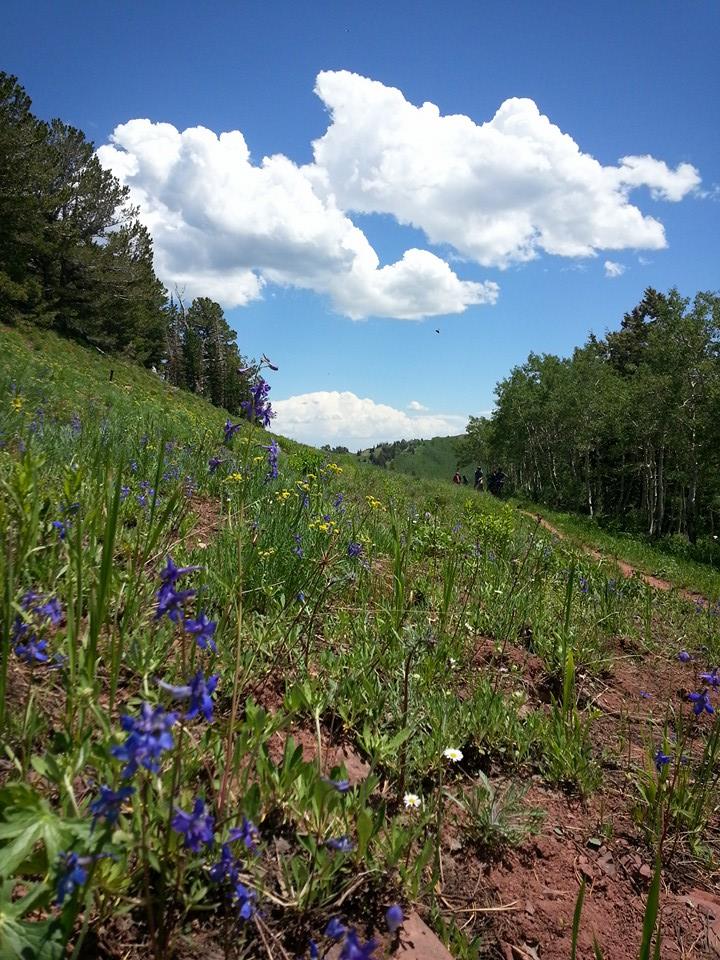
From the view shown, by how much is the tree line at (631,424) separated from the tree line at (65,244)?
19.4 metres

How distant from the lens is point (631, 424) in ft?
98.4

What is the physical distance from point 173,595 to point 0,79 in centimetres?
2946

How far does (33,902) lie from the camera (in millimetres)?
1180

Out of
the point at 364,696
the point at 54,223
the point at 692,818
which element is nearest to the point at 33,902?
the point at 364,696

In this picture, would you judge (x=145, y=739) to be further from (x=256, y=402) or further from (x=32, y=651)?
(x=256, y=402)

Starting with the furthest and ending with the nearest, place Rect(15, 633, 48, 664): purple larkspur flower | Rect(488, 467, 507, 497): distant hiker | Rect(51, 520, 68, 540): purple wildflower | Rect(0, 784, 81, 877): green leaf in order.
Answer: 1. Rect(488, 467, 507, 497): distant hiker
2. Rect(51, 520, 68, 540): purple wildflower
3. Rect(15, 633, 48, 664): purple larkspur flower
4. Rect(0, 784, 81, 877): green leaf

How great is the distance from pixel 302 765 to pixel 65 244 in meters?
32.0

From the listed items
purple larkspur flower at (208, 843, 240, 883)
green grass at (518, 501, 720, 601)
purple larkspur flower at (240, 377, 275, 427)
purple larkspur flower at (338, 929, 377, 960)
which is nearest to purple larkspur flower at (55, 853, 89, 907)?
purple larkspur flower at (208, 843, 240, 883)

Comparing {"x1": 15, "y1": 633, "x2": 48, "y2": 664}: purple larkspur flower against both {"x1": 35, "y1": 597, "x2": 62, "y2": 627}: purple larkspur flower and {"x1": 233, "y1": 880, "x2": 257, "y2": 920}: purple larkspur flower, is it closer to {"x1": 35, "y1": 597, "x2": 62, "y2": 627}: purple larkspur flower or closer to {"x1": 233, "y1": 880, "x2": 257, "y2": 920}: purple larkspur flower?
{"x1": 35, "y1": 597, "x2": 62, "y2": 627}: purple larkspur flower

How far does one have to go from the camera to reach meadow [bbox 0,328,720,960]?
4.37 ft

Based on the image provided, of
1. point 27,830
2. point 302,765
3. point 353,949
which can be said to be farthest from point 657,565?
point 27,830

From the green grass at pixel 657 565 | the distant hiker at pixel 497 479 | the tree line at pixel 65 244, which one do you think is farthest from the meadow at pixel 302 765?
the tree line at pixel 65 244

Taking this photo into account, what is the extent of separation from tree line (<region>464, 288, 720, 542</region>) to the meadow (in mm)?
24782

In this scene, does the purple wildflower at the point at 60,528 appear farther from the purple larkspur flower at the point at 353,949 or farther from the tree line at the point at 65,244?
the tree line at the point at 65,244
